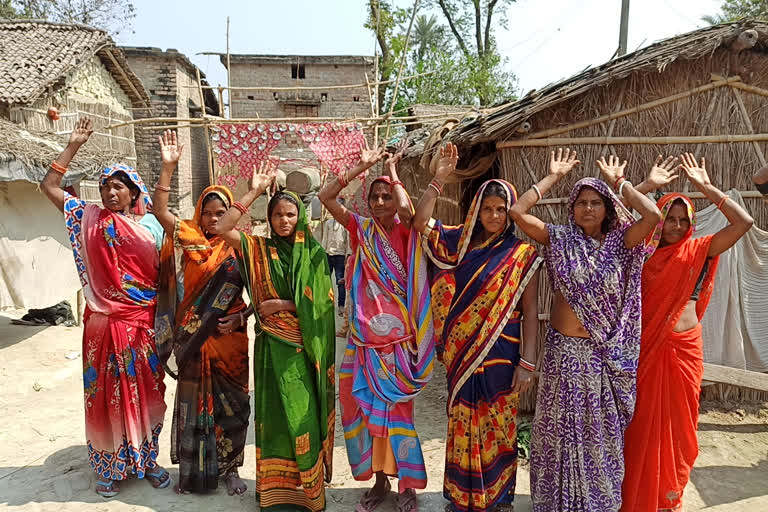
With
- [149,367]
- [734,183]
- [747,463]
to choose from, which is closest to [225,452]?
[149,367]

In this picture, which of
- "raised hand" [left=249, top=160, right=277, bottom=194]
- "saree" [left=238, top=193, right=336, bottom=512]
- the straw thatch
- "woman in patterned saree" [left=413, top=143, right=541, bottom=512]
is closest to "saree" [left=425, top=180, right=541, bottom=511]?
"woman in patterned saree" [left=413, top=143, right=541, bottom=512]

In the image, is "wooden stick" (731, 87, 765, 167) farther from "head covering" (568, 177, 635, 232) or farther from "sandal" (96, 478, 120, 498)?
"sandal" (96, 478, 120, 498)

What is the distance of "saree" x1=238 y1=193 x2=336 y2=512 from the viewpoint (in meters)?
2.98

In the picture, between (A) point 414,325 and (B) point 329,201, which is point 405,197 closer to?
(B) point 329,201

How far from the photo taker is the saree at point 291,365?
298cm

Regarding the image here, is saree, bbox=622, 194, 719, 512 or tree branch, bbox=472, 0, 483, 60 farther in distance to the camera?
tree branch, bbox=472, 0, 483, 60

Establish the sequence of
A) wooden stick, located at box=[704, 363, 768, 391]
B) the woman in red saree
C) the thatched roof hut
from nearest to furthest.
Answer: the woman in red saree → wooden stick, located at box=[704, 363, 768, 391] → the thatched roof hut

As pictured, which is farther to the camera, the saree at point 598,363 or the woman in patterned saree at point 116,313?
the woman in patterned saree at point 116,313

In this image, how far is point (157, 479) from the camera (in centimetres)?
343

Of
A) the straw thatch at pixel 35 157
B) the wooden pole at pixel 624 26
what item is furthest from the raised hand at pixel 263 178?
the wooden pole at pixel 624 26

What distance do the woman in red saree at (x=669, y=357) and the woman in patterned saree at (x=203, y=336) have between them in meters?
2.32

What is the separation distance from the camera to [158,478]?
11.3 feet

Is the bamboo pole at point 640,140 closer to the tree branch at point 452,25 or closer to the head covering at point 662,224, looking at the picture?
the head covering at point 662,224

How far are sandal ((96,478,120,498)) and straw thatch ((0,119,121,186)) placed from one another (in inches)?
171
